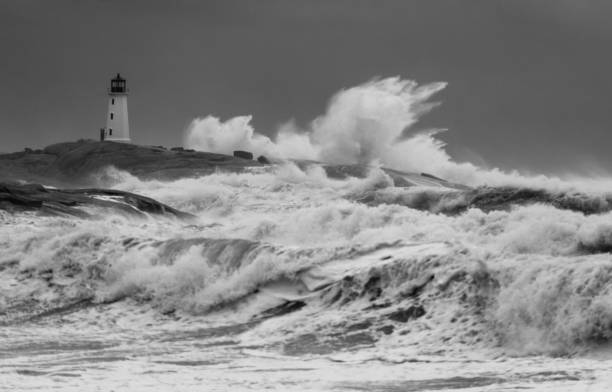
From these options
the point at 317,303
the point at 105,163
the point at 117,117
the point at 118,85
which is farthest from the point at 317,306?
the point at 118,85

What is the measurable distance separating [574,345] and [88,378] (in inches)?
202

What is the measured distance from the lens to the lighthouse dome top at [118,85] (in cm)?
6731

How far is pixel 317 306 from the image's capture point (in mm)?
15281

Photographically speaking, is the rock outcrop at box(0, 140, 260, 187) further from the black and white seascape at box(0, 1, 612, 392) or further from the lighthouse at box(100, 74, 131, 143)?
the black and white seascape at box(0, 1, 612, 392)

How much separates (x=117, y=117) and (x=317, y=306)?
53.2 meters

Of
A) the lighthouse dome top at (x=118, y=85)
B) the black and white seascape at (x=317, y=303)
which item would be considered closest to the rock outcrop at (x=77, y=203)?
the black and white seascape at (x=317, y=303)

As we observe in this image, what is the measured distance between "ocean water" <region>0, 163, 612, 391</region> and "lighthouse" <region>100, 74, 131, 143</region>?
43532mm

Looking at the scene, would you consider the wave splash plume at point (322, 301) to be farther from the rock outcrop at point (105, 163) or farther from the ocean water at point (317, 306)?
the rock outcrop at point (105, 163)

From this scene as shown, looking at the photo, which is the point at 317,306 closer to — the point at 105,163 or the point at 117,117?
the point at 105,163

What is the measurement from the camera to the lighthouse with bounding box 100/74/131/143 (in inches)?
2628

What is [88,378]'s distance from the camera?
38.2ft

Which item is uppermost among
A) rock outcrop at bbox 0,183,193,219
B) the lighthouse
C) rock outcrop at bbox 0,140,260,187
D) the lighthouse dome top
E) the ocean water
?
the lighthouse dome top

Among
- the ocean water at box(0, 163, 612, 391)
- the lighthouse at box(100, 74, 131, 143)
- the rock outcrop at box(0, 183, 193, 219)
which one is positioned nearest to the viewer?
the ocean water at box(0, 163, 612, 391)

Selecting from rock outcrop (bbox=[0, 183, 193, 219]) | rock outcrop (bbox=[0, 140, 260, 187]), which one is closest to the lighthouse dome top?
rock outcrop (bbox=[0, 140, 260, 187])
